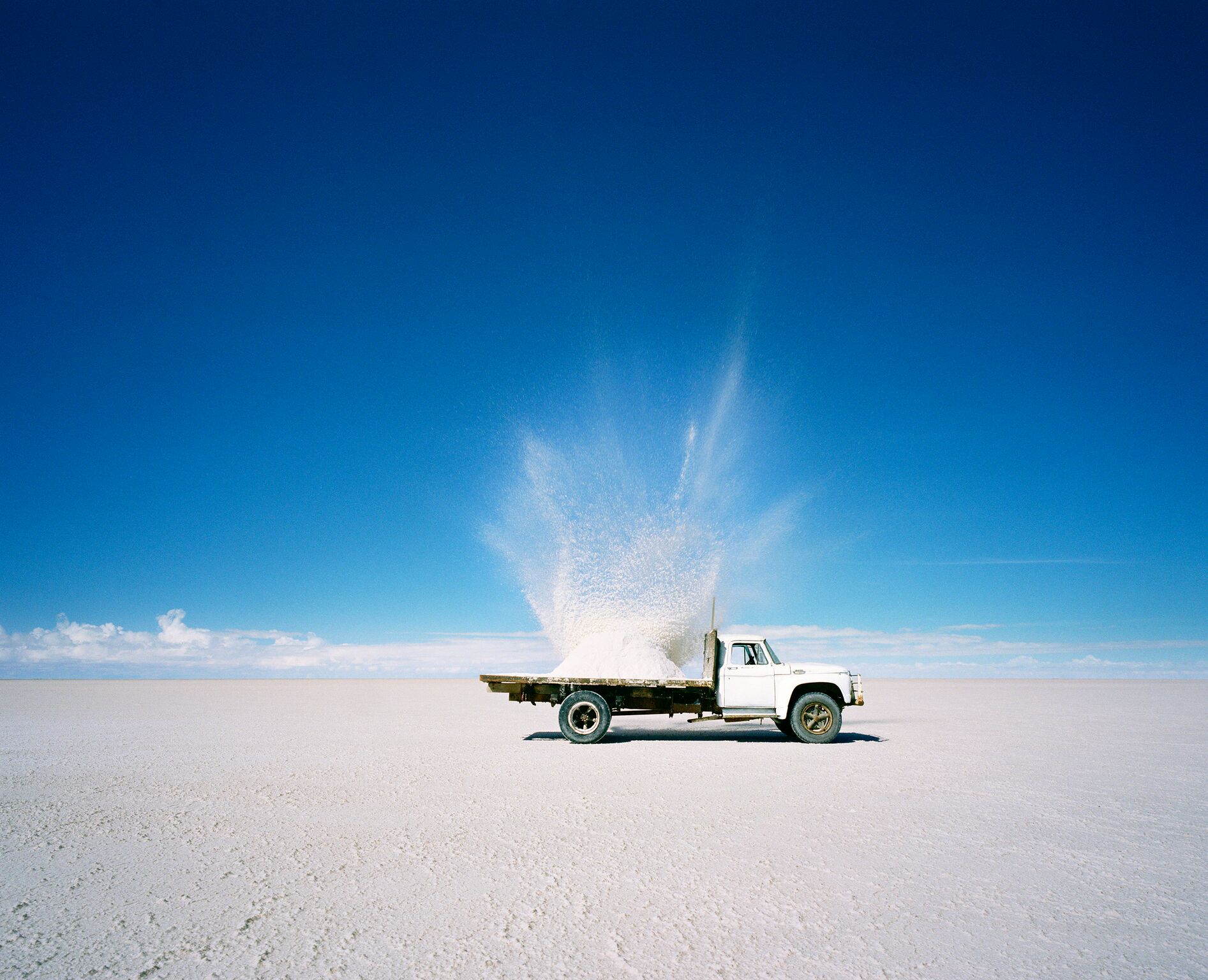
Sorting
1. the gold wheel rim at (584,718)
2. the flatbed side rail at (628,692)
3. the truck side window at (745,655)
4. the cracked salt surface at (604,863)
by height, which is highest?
the truck side window at (745,655)

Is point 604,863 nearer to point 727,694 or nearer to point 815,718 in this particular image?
point 727,694

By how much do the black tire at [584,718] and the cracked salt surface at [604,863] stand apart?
91cm

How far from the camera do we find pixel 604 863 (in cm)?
685

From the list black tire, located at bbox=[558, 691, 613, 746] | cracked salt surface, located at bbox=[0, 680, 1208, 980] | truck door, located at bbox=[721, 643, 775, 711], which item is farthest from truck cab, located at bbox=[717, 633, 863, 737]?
black tire, located at bbox=[558, 691, 613, 746]

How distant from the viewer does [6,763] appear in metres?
13.5

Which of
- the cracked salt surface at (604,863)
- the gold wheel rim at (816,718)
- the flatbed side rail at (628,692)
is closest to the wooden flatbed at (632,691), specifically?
the flatbed side rail at (628,692)

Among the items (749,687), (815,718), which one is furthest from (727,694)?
(815,718)

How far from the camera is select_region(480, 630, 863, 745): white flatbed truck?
15703 mm

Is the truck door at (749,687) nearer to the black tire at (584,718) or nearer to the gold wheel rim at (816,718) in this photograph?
the gold wheel rim at (816,718)

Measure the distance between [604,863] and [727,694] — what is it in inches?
369

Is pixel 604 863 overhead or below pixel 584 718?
below

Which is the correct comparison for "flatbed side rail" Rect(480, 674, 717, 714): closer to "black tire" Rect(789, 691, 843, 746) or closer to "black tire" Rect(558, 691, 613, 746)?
"black tire" Rect(558, 691, 613, 746)

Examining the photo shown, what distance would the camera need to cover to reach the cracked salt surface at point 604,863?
493 centimetres

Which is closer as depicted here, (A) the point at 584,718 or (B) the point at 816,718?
(B) the point at 816,718
